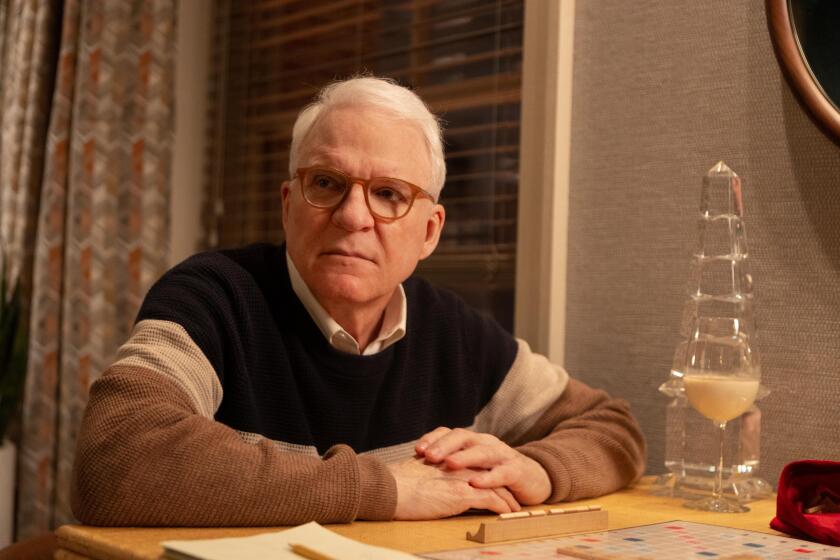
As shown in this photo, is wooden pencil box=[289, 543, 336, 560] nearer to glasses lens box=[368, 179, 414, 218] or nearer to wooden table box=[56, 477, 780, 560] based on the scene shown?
wooden table box=[56, 477, 780, 560]

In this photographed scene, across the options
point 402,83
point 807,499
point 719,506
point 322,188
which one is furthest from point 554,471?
point 402,83

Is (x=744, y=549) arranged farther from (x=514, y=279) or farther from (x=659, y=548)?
(x=514, y=279)

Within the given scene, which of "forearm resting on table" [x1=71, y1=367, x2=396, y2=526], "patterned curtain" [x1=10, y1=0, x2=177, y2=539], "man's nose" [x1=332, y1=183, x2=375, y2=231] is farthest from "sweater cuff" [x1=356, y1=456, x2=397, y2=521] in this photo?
"patterned curtain" [x1=10, y1=0, x2=177, y2=539]

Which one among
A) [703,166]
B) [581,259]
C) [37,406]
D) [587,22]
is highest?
[587,22]

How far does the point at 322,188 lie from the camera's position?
1.55 meters

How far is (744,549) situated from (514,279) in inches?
46.5

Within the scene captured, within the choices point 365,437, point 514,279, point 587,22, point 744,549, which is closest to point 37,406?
point 514,279

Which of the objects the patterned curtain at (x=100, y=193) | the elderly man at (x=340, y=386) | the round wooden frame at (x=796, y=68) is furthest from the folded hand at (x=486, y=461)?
the patterned curtain at (x=100, y=193)

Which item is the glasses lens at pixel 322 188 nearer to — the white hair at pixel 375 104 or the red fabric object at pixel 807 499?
the white hair at pixel 375 104

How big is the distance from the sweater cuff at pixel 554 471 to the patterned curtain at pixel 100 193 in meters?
1.88

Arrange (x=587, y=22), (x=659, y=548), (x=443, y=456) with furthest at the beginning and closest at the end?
(x=587, y=22)
(x=443, y=456)
(x=659, y=548)

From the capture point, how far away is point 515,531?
115cm

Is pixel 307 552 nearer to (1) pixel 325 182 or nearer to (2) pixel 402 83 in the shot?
(1) pixel 325 182

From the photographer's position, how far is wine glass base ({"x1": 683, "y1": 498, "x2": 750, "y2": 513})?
4.74ft
